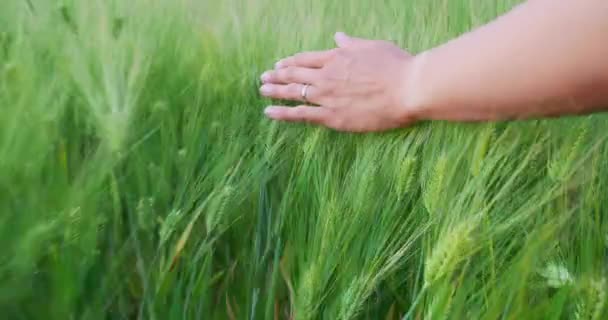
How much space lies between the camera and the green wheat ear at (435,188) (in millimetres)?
660

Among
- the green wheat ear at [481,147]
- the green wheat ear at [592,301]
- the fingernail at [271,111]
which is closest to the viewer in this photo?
the green wheat ear at [592,301]

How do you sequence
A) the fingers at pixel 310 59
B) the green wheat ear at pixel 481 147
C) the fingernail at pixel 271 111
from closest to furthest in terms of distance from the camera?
the green wheat ear at pixel 481 147 < the fingernail at pixel 271 111 < the fingers at pixel 310 59

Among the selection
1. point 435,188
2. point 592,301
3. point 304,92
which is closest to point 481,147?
point 435,188

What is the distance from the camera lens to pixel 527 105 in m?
0.75

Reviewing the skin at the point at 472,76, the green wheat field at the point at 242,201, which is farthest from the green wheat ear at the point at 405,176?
the skin at the point at 472,76

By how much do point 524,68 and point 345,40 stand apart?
270 millimetres

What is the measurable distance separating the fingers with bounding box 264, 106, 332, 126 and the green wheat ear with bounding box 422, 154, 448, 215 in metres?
0.19

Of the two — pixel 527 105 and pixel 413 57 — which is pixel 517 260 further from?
pixel 413 57

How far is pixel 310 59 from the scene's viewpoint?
93 cm

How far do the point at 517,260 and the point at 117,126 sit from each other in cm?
42

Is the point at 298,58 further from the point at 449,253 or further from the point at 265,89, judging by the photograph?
the point at 449,253

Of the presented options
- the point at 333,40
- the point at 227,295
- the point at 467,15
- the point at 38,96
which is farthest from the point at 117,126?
the point at 467,15

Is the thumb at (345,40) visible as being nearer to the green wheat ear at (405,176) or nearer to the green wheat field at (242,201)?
the green wheat field at (242,201)

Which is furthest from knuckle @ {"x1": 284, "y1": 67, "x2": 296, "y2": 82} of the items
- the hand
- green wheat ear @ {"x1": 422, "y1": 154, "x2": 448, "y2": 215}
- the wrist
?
green wheat ear @ {"x1": 422, "y1": 154, "x2": 448, "y2": 215}
